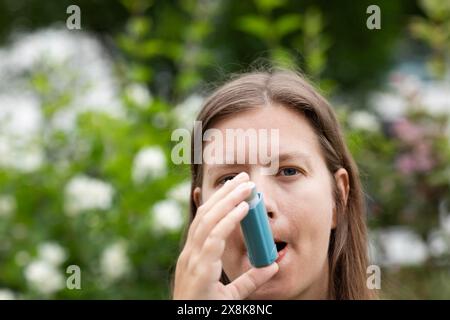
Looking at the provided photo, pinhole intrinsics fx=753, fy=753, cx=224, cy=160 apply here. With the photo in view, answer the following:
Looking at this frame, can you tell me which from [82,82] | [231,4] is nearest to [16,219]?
[82,82]

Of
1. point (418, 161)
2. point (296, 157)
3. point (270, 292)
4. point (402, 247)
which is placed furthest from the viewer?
point (402, 247)

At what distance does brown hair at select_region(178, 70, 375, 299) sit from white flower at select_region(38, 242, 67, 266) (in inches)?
53.5

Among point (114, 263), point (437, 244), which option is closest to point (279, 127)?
point (114, 263)

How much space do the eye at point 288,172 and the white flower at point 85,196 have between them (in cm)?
172

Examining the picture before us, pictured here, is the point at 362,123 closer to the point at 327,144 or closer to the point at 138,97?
the point at 138,97

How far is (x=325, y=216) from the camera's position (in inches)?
71.8

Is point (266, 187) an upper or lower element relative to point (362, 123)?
lower

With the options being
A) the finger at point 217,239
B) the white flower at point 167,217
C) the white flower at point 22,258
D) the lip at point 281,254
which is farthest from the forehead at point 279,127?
the white flower at point 22,258

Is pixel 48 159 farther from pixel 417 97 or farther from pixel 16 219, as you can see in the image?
pixel 417 97

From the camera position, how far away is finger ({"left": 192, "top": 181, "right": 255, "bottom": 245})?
1.45 m

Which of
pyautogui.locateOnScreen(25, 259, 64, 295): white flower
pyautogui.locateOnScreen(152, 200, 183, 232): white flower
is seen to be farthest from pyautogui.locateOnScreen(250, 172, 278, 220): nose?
pyautogui.locateOnScreen(25, 259, 64, 295): white flower

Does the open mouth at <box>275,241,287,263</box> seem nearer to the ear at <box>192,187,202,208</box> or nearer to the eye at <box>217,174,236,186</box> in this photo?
the eye at <box>217,174,236,186</box>

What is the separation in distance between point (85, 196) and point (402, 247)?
2.45m

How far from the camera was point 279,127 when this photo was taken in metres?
1.84
